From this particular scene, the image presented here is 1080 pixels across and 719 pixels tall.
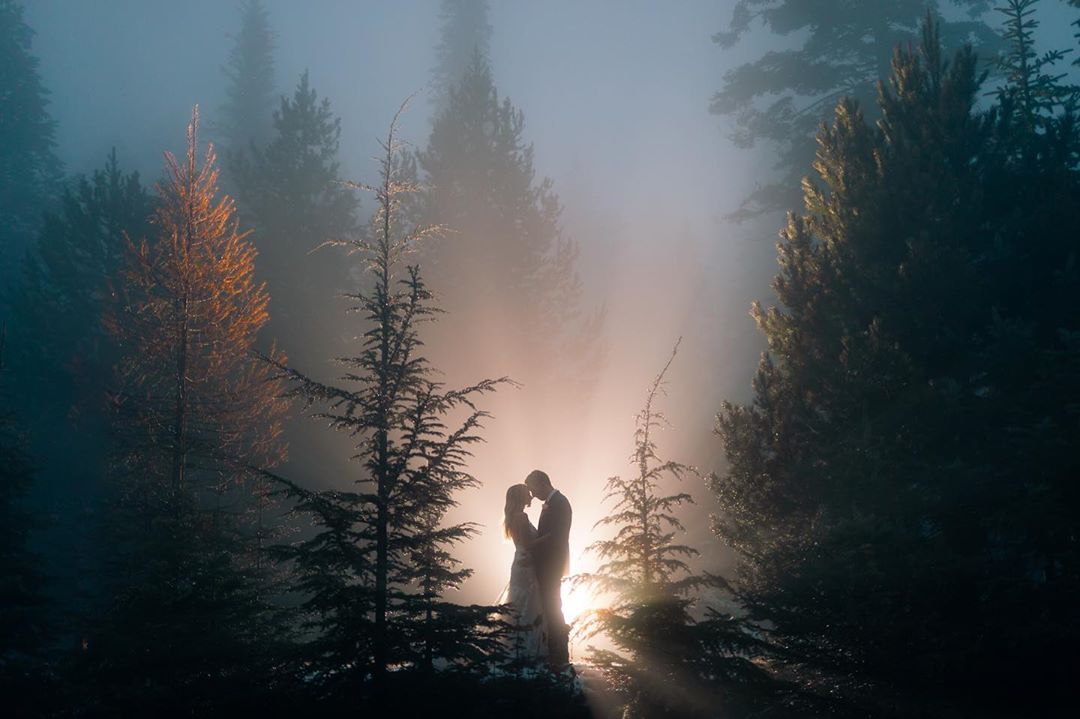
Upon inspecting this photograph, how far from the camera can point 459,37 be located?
49.2m

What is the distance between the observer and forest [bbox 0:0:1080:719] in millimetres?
7262

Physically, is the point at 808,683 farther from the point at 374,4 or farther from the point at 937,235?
the point at 374,4

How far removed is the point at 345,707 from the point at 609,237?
2387 inches

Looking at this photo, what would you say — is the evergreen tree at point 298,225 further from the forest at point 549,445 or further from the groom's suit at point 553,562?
the groom's suit at point 553,562

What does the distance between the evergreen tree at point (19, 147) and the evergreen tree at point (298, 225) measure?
13.4 m

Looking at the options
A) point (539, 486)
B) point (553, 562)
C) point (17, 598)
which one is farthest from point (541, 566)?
point (17, 598)

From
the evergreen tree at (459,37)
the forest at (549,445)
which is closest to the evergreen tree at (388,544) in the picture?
the forest at (549,445)

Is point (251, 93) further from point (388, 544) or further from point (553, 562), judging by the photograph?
point (388, 544)

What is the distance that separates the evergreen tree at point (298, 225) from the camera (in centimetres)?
2653

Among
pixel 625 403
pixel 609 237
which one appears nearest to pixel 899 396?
pixel 625 403

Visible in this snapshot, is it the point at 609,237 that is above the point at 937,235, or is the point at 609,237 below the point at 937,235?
above

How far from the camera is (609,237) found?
213ft

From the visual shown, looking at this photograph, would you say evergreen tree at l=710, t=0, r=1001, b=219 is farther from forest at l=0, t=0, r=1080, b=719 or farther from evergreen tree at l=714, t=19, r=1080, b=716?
evergreen tree at l=714, t=19, r=1080, b=716

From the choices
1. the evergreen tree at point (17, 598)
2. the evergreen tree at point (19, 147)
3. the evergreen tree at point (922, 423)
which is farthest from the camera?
the evergreen tree at point (19, 147)
